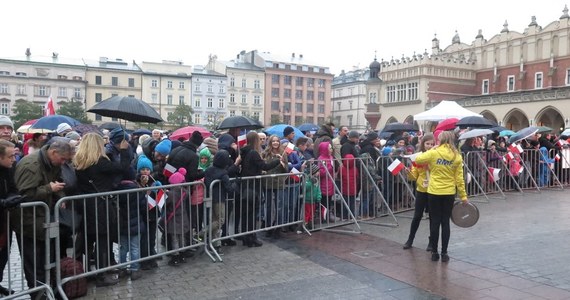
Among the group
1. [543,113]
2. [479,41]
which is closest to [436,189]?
[543,113]

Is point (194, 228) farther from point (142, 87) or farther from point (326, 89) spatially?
point (326, 89)

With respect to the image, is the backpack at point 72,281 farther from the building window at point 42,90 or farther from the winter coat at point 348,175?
the building window at point 42,90

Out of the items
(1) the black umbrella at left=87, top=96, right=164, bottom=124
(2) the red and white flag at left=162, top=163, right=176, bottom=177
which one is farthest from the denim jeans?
(1) the black umbrella at left=87, top=96, right=164, bottom=124

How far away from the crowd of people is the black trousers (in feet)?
0.05

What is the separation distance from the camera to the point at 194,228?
7.11 meters

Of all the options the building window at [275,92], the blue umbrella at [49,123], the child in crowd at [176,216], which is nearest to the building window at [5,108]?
the building window at [275,92]

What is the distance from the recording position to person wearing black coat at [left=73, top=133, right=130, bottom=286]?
5.45 metres

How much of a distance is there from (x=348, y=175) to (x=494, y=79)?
58.8 meters

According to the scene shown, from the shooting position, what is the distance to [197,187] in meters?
6.77

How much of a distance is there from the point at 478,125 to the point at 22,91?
3058 inches

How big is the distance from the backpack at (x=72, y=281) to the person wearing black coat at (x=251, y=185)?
2688 mm

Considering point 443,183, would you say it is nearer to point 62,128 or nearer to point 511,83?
point 62,128

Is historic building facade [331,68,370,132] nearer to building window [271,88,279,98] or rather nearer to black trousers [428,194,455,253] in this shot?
building window [271,88,279,98]

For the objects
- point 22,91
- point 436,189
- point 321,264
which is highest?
point 22,91
